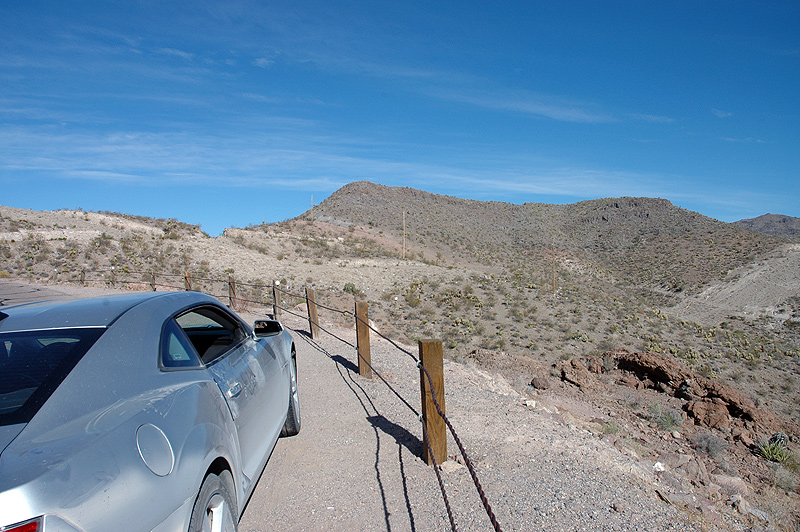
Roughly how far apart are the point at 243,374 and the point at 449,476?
221 centimetres

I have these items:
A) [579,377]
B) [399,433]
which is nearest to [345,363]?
[399,433]

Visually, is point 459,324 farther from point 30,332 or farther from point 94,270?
point 30,332

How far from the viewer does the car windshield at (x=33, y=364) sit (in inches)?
73.8

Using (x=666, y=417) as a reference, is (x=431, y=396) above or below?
above

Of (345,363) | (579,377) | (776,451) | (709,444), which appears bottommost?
(776,451)

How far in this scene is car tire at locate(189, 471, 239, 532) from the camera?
7.29 ft

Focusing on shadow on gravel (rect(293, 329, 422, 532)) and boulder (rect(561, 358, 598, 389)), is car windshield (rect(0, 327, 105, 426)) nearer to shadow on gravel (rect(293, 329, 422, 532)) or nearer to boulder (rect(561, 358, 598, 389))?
shadow on gravel (rect(293, 329, 422, 532))

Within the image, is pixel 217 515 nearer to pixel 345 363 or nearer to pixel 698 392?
pixel 345 363

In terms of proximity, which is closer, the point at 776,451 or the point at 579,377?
the point at 776,451

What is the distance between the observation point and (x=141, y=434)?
1.99 meters

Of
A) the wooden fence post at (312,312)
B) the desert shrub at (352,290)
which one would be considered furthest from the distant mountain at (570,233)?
the wooden fence post at (312,312)

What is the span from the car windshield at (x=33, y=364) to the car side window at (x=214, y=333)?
4.01 ft

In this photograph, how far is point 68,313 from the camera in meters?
2.63

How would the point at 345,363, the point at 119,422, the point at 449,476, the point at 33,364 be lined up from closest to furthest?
1. the point at 119,422
2. the point at 33,364
3. the point at 449,476
4. the point at 345,363
